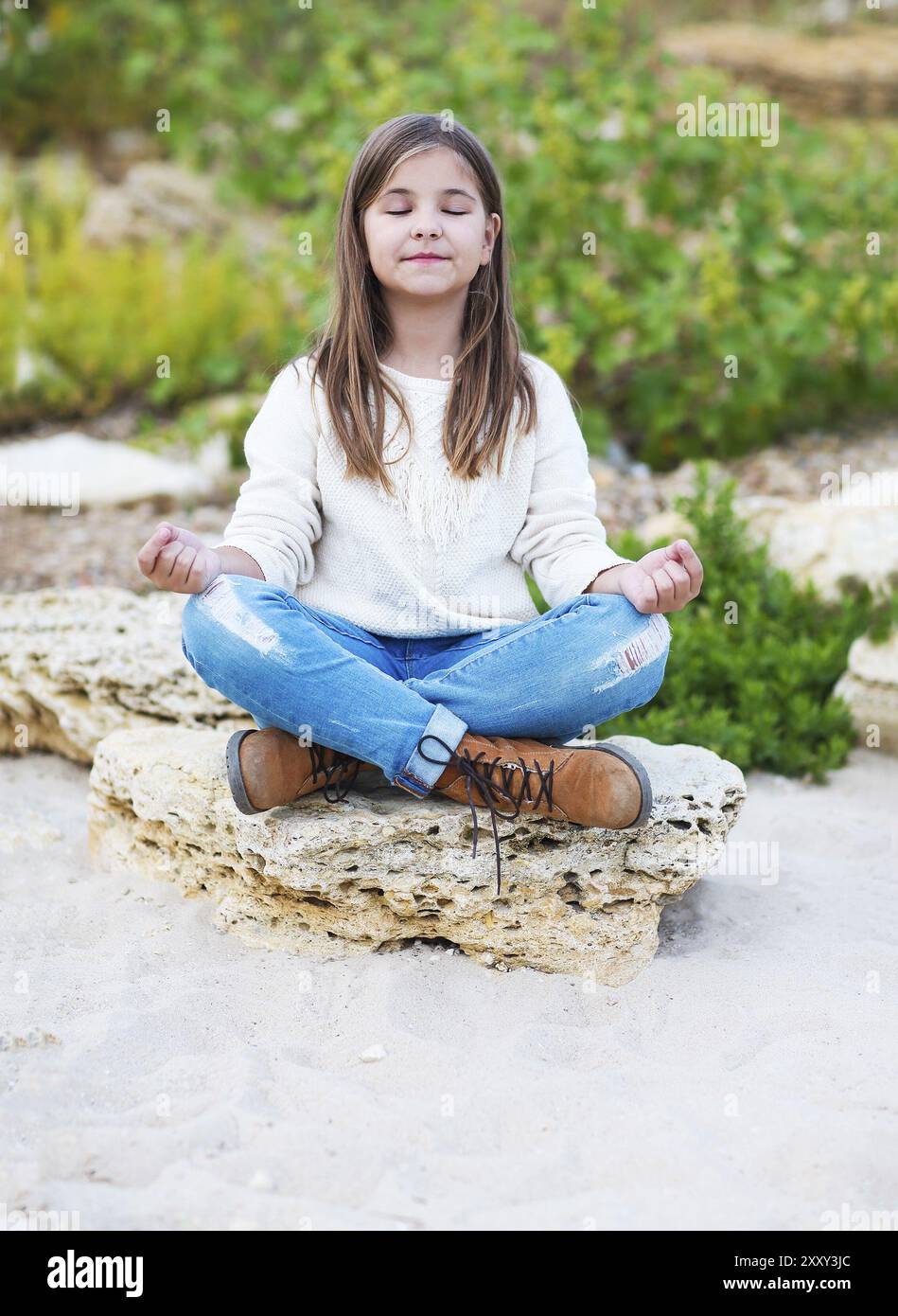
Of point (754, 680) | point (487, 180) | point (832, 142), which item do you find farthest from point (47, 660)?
point (832, 142)

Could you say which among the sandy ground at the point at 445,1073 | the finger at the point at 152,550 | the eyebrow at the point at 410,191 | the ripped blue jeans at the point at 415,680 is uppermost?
the eyebrow at the point at 410,191

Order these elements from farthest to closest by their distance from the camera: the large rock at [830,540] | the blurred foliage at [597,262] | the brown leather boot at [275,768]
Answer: the blurred foliage at [597,262], the large rock at [830,540], the brown leather boot at [275,768]

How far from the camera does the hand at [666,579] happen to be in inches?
94.8

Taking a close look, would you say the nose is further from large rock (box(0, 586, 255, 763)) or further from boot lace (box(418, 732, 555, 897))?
large rock (box(0, 586, 255, 763))

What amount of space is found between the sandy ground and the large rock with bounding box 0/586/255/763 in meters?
0.52

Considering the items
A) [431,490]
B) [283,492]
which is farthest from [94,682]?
[431,490]

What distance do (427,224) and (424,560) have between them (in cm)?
68

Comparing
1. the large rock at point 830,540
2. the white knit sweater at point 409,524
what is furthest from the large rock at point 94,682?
the large rock at point 830,540

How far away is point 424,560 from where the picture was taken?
2.68 meters

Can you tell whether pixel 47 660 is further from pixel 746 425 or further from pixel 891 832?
pixel 746 425

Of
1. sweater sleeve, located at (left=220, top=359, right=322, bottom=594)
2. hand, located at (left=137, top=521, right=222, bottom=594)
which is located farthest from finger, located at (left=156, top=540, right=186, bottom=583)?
sweater sleeve, located at (left=220, top=359, right=322, bottom=594)

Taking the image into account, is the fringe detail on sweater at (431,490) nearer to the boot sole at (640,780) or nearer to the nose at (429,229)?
the nose at (429,229)

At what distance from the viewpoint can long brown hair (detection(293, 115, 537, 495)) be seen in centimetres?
262
